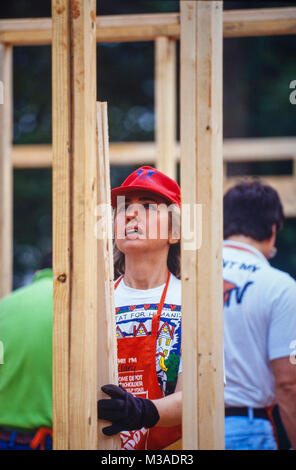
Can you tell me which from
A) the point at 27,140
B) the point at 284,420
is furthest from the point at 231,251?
the point at 27,140

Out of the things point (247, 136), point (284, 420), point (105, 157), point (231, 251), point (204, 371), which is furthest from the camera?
point (247, 136)

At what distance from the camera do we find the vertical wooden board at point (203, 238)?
65.2 inches

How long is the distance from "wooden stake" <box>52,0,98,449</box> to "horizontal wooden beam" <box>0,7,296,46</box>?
5.74 ft

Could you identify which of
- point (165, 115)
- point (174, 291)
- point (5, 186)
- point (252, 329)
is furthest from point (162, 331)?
point (5, 186)

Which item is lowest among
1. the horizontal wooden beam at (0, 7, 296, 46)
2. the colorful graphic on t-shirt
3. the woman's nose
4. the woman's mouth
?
the colorful graphic on t-shirt

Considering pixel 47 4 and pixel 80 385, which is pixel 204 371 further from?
pixel 47 4

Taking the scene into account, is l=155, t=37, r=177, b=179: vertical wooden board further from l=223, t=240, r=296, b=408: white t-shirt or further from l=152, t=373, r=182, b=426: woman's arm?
l=152, t=373, r=182, b=426: woman's arm

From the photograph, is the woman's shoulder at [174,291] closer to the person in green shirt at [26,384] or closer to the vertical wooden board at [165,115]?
the person in green shirt at [26,384]

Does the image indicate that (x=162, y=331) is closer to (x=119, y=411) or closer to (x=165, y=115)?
(x=119, y=411)

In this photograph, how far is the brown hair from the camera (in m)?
2.14

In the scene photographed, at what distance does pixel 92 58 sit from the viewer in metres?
1.74

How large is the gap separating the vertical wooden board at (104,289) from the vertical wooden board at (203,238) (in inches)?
9.9

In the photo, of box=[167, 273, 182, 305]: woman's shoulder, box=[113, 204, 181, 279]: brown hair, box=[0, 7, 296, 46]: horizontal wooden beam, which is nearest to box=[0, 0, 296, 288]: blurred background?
box=[0, 7, 296, 46]: horizontal wooden beam

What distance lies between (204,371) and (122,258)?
25.8 inches
